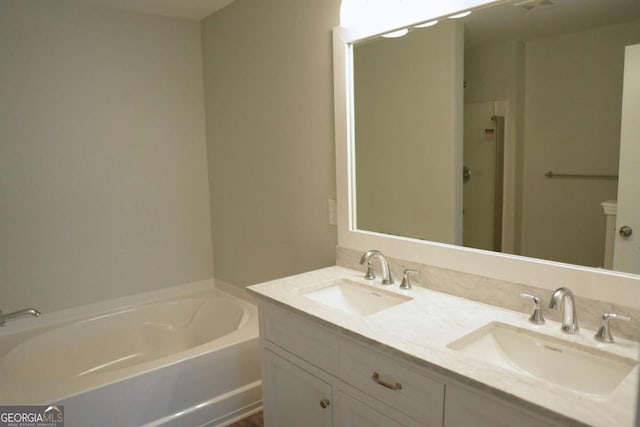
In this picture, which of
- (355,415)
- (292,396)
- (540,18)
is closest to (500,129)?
(540,18)

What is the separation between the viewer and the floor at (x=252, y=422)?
2.28m

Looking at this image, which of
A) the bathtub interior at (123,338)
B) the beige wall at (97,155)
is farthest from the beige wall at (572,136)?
the beige wall at (97,155)

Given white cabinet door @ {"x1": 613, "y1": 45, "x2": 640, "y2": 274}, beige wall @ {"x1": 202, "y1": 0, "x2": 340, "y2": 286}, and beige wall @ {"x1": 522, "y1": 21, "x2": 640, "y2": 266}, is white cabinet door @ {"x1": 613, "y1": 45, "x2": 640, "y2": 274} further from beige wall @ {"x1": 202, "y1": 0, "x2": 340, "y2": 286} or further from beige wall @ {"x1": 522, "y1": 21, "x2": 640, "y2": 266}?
beige wall @ {"x1": 202, "y1": 0, "x2": 340, "y2": 286}

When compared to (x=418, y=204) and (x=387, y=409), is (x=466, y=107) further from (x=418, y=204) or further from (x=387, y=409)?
(x=387, y=409)

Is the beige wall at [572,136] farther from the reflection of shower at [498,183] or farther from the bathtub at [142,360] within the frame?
the bathtub at [142,360]

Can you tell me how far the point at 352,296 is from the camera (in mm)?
1891

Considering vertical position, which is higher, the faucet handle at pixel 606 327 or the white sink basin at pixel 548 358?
the faucet handle at pixel 606 327

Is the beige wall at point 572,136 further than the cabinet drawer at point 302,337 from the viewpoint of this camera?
No

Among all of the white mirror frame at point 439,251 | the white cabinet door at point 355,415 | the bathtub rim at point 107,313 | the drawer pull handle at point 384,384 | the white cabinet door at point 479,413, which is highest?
the white mirror frame at point 439,251

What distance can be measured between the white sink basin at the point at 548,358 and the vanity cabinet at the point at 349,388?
17cm

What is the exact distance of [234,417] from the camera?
2307 mm

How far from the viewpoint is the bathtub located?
1.94m

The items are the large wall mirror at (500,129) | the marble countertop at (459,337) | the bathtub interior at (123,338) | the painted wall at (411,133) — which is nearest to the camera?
the marble countertop at (459,337)

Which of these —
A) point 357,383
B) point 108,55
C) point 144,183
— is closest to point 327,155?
point 357,383
